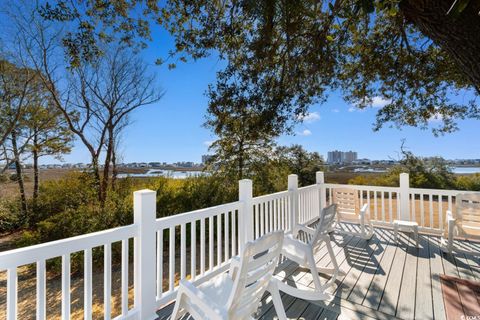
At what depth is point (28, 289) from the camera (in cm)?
482

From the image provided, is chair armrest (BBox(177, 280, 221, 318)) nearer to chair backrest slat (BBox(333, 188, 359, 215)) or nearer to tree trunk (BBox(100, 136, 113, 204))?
chair backrest slat (BBox(333, 188, 359, 215))

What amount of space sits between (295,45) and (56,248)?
4.22m

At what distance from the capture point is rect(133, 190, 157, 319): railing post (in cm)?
204

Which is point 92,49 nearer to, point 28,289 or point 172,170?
point 28,289

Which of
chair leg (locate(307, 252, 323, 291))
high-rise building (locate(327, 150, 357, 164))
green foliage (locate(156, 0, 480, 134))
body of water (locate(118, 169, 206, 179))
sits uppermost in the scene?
green foliage (locate(156, 0, 480, 134))

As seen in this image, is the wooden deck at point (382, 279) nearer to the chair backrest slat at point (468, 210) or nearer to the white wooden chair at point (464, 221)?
the white wooden chair at point (464, 221)

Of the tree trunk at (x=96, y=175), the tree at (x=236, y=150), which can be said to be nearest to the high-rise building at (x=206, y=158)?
the tree at (x=236, y=150)

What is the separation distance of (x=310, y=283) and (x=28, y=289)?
5.74m

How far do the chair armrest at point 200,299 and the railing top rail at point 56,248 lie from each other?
658 mm

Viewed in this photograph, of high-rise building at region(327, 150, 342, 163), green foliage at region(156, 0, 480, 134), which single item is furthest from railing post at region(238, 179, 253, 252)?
high-rise building at region(327, 150, 342, 163)

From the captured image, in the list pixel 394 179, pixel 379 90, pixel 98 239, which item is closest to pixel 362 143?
pixel 394 179

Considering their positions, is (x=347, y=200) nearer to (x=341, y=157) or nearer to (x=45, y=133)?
(x=341, y=157)

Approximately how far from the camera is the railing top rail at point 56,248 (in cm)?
135

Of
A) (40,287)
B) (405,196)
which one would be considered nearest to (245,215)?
(40,287)
